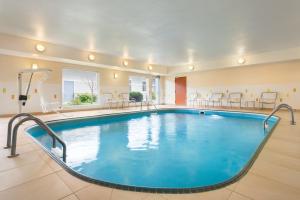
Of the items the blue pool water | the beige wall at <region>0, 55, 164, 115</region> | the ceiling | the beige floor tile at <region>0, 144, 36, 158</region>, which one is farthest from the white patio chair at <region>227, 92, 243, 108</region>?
the beige floor tile at <region>0, 144, 36, 158</region>

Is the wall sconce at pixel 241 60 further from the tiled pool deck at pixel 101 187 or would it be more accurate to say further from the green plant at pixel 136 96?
the tiled pool deck at pixel 101 187

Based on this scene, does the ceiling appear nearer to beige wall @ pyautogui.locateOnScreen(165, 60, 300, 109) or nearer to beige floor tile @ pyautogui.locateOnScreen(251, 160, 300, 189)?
beige wall @ pyautogui.locateOnScreen(165, 60, 300, 109)

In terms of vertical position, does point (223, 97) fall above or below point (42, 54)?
below

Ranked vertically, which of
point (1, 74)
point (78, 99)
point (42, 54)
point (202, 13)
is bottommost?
point (78, 99)

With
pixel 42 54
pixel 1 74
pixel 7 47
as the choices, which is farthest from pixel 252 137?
pixel 1 74

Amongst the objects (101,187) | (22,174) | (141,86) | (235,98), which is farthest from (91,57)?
(235,98)

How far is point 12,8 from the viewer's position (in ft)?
11.0

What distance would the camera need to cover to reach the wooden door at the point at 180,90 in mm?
10547

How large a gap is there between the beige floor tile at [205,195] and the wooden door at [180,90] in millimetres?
9470

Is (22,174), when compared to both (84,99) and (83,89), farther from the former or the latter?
(83,89)

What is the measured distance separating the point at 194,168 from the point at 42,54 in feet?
19.3

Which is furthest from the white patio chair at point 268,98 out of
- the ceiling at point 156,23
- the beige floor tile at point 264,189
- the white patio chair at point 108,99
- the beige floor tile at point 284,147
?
the beige floor tile at point 264,189

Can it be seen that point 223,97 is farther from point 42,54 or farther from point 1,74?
point 1,74

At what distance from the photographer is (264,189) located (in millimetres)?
1301
